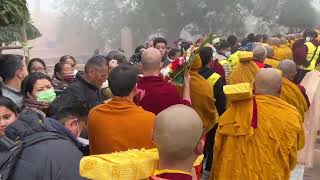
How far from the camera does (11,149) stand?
2707mm

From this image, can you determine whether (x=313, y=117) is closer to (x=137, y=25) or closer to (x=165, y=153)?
(x=165, y=153)

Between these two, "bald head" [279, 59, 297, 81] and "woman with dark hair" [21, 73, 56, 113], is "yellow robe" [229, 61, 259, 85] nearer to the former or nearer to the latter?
"bald head" [279, 59, 297, 81]

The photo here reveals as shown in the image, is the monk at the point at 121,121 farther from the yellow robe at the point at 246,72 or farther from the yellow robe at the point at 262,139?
the yellow robe at the point at 246,72

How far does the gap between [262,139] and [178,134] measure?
2.44 metres

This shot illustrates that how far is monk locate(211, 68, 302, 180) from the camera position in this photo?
445 cm

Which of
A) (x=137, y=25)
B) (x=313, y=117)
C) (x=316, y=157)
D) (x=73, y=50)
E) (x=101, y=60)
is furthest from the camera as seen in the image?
(x=73, y=50)

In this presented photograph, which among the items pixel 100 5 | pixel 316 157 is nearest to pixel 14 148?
pixel 316 157

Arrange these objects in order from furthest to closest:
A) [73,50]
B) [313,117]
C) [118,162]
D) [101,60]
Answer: [73,50] < [313,117] < [101,60] < [118,162]

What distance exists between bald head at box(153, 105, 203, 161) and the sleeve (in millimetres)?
4648

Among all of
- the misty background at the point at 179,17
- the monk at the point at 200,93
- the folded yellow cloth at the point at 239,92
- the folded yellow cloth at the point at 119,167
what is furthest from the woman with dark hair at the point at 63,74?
the misty background at the point at 179,17

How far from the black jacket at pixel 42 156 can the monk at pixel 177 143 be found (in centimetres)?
72

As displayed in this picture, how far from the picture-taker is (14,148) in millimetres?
2695

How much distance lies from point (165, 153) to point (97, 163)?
33cm

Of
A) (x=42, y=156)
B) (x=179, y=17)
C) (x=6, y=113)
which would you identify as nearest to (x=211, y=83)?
(x=6, y=113)
